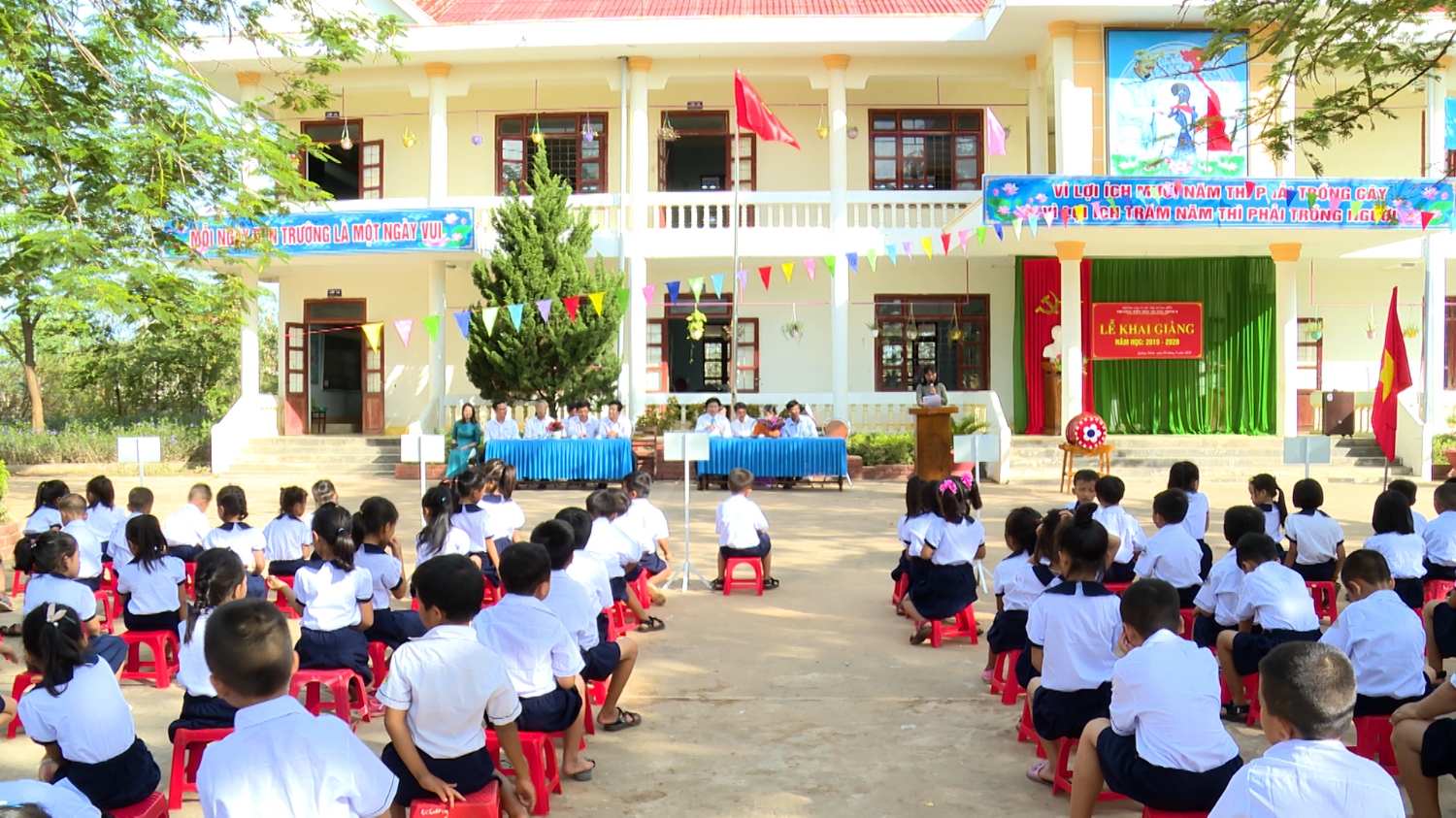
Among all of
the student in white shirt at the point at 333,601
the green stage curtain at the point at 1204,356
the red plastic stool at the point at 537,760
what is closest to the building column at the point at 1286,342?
the green stage curtain at the point at 1204,356

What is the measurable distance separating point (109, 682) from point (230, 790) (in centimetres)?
131

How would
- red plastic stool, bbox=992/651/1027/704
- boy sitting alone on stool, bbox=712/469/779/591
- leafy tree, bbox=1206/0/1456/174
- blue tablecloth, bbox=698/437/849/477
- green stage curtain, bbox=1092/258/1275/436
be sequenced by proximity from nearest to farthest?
1. red plastic stool, bbox=992/651/1027/704
2. leafy tree, bbox=1206/0/1456/174
3. boy sitting alone on stool, bbox=712/469/779/591
4. blue tablecloth, bbox=698/437/849/477
5. green stage curtain, bbox=1092/258/1275/436

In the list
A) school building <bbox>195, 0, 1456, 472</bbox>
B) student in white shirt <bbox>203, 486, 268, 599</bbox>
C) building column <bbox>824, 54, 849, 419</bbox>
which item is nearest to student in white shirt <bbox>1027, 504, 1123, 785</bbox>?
student in white shirt <bbox>203, 486, 268, 599</bbox>

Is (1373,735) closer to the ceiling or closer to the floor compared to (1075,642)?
closer to the floor

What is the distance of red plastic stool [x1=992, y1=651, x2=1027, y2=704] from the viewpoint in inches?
199

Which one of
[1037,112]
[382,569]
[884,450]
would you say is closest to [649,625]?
[382,569]

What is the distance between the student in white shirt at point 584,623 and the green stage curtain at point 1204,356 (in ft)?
47.7

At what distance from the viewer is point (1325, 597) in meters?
6.16

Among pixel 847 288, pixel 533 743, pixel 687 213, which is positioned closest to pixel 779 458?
pixel 847 288

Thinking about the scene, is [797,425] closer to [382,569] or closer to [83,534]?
[83,534]

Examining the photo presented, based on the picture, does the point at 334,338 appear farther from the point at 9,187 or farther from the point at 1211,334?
the point at 1211,334

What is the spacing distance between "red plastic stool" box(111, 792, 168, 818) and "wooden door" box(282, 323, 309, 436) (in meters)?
16.2

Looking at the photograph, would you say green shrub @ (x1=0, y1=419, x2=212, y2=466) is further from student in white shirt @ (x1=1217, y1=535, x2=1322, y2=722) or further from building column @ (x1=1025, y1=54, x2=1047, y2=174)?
student in white shirt @ (x1=1217, y1=535, x2=1322, y2=722)

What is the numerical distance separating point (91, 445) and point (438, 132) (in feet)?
25.7
